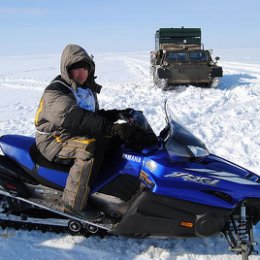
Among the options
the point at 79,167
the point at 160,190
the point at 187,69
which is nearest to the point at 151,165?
the point at 160,190

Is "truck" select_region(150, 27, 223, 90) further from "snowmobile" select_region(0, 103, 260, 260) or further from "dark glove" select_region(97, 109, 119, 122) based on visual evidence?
"snowmobile" select_region(0, 103, 260, 260)

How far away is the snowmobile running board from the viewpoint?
323cm

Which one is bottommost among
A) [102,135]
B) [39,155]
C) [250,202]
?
[250,202]

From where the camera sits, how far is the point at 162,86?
41.8 feet

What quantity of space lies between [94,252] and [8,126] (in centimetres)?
510

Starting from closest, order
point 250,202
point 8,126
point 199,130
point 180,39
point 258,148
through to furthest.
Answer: point 250,202 < point 258,148 < point 199,130 < point 8,126 < point 180,39

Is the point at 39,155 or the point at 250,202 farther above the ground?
the point at 39,155

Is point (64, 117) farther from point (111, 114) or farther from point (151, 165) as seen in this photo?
point (151, 165)

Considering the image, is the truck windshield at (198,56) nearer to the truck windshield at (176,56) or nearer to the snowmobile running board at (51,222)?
the truck windshield at (176,56)

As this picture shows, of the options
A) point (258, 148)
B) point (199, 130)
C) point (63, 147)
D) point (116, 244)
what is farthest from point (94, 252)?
point (199, 130)

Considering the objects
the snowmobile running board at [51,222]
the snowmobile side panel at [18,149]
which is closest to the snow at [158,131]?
the snowmobile running board at [51,222]

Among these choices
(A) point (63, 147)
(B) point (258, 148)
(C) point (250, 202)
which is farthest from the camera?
(B) point (258, 148)

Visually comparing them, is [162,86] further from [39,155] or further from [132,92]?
[39,155]

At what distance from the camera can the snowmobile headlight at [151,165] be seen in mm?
2900
